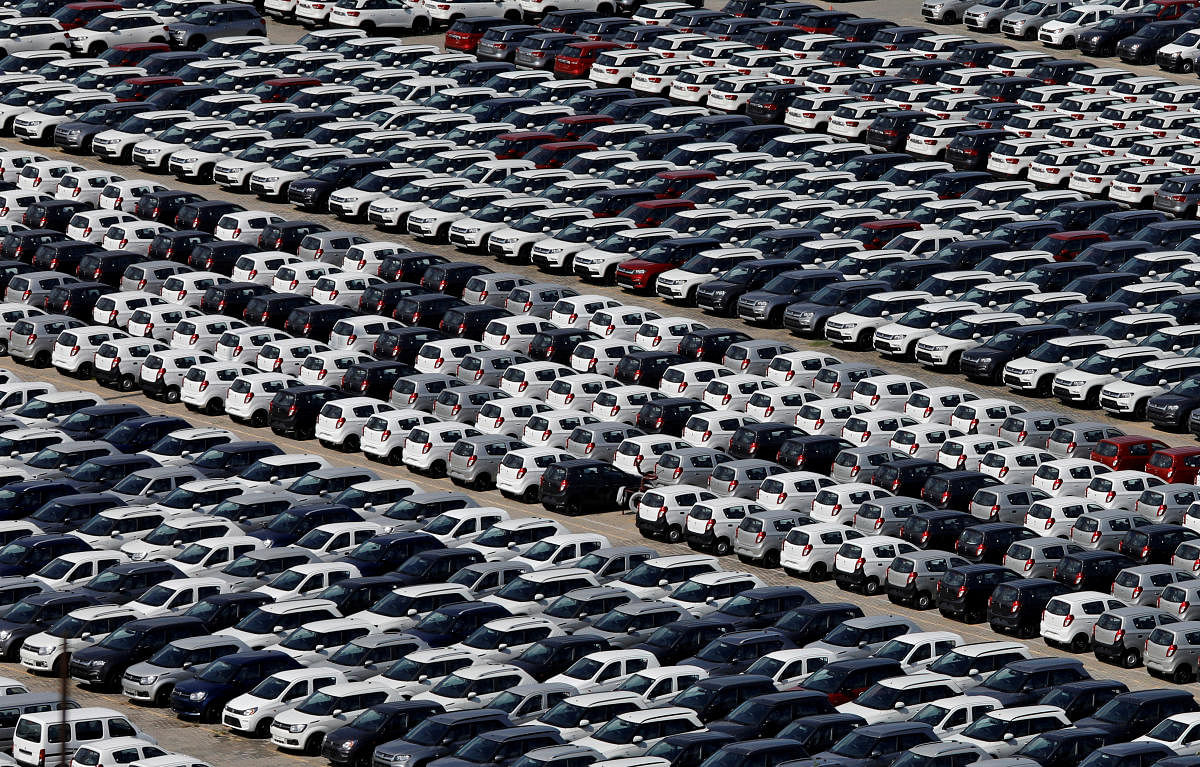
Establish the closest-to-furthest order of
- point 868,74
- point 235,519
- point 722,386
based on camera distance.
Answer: point 235,519 < point 722,386 < point 868,74

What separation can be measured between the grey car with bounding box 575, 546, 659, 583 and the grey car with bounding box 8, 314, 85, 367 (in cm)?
2193

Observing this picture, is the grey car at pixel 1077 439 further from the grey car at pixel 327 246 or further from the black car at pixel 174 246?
the black car at pixel 174 246

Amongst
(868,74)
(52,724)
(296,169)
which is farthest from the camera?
(868,74)

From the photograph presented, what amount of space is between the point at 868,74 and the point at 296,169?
2429cm

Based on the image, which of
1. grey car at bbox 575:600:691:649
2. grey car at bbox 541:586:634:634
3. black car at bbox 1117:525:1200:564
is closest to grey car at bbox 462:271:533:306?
grey car at bbox 541:586:634:634

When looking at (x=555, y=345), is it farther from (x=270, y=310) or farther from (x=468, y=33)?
(x=468, y=33)

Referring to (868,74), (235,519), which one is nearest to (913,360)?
(235,519)

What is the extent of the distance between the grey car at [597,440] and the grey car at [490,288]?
11.3 meters

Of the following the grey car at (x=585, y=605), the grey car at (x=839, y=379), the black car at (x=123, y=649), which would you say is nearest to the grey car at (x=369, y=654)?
the black car at (x=123, y=649)

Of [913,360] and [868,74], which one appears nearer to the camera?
[913,360]

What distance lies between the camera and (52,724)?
156ft

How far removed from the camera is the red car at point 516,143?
3684 inches

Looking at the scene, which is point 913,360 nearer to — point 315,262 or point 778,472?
point 778,472

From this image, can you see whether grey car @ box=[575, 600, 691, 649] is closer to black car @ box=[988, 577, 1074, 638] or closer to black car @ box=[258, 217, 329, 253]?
black car @ box=[988, 577, 1074, 638]
